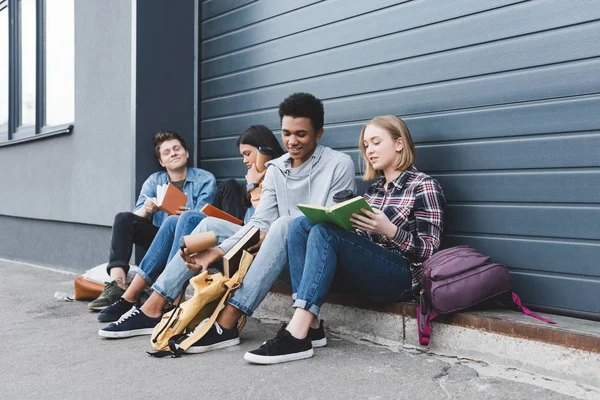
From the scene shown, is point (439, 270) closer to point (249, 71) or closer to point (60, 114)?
point (249, 71)

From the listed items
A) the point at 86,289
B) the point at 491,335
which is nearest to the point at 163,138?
the point at 86,289

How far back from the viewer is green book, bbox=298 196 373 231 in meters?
2.70

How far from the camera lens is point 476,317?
280 cm

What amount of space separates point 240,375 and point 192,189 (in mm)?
2328

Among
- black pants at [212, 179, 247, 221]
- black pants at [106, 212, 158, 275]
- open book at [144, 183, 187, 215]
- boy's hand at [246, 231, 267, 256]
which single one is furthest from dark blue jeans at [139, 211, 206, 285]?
boy's hand at [246, 231, 267, 256]

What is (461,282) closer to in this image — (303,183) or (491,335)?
(491,335)

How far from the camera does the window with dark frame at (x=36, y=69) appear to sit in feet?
23.1

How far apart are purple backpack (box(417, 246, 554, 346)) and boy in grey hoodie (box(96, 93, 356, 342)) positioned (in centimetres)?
74

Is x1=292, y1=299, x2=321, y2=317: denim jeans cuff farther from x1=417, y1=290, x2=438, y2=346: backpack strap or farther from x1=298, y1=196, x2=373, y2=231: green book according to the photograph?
x1=417, y1=290, x2=438, y2=346: backpack strap

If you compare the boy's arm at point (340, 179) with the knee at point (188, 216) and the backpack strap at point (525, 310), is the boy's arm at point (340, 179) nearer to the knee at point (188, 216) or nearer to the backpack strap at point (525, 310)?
the knee at point (188, 216)

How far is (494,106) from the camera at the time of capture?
128 inches

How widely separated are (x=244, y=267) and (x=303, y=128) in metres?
0.84

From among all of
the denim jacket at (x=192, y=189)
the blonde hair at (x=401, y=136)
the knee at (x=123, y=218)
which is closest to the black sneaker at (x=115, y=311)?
the knee at (x=123, y=218)

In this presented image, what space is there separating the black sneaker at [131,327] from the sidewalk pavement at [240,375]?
1.6 inches
